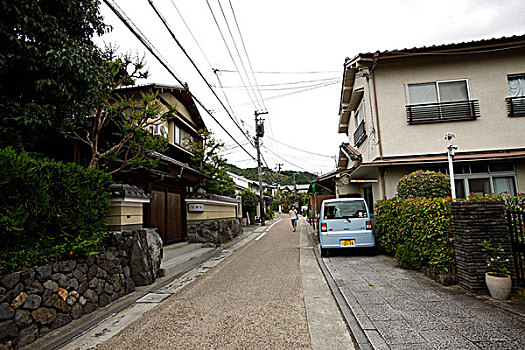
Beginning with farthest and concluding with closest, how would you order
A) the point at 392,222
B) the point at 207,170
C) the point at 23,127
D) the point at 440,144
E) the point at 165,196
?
1. the point at 207,170
2. the point at 165,196
3. the point at 440,144
4. the point at 392,222
5. the point at 23,127

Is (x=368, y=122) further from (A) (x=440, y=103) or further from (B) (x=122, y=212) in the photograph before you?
(B) (x=122, y=212)

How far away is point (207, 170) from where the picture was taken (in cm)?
1448

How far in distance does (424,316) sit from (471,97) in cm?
932

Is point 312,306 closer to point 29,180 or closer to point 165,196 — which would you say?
point 29,180

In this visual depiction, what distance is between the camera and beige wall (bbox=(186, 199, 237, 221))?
11977 millimetres

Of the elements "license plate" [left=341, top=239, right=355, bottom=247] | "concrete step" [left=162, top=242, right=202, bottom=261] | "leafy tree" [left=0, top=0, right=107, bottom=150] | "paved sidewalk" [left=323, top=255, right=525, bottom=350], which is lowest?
"paved sidewalk" [left=323, top=255, right=525, bottom=350]

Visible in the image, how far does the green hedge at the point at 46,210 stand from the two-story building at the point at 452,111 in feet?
27.5

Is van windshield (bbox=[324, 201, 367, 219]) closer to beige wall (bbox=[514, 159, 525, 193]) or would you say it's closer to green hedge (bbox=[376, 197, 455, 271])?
green hedge (bbox=[376, 197, 455, 271])

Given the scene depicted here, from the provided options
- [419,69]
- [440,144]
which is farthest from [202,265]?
[419,69]

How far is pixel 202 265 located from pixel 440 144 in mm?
9058

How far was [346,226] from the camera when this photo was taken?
8.59 meters

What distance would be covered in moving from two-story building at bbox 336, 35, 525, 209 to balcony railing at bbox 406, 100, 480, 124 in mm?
30

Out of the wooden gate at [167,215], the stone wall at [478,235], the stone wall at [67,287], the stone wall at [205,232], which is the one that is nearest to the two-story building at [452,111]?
the stone wall at [478,235]

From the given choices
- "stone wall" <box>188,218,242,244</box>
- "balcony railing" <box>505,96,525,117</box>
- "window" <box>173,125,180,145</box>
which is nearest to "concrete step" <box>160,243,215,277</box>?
"stone wall" <box>188,218,242,244</box>
